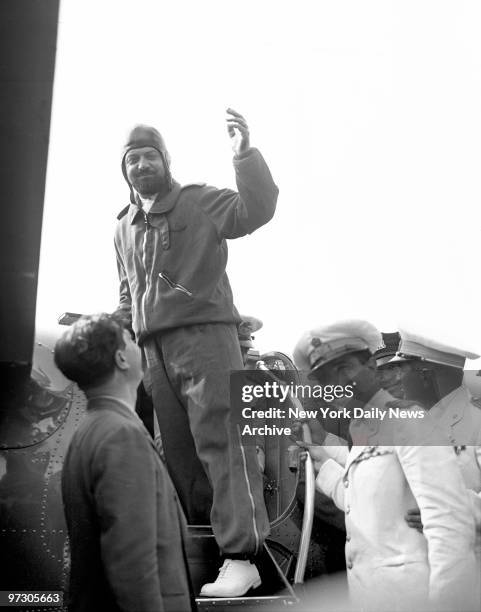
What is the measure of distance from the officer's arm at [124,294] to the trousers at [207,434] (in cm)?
12

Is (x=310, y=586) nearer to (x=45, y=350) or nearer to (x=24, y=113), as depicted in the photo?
(x=45, y=350)

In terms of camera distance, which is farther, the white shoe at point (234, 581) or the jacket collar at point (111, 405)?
the white shoe at point (234, 581)

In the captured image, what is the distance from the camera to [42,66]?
231 cm

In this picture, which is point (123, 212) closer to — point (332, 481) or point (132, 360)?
point (132, 360)

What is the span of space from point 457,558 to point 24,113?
1.70 meters

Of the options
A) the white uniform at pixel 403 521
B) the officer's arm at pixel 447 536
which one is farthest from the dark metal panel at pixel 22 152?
the officer's arm at pixel 447 536

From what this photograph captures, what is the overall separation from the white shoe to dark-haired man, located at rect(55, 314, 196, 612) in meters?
0.30

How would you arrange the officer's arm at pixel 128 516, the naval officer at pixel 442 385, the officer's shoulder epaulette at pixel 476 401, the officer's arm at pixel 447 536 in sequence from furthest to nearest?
1. the officer's shoulder epaulette at pixel 476 401
2. the naval officer at pixel 442 385
3. the officer's arm at pixel 447 536
4. the officer's arm at pixel 128 516

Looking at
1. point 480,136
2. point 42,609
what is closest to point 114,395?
point 42,609

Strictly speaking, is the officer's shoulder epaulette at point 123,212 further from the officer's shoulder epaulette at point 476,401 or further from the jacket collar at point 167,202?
the officer's shoulder epaulette at point 476,401

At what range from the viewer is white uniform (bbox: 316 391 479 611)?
2.21m

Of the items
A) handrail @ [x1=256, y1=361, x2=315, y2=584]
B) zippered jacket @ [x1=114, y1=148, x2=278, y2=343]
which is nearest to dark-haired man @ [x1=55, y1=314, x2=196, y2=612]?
zippered jacket @ [x1=114, y1=148, x2=278, y2=343]

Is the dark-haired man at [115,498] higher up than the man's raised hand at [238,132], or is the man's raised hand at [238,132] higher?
the man's raised hand at [238,132]

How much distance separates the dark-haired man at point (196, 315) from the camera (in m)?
2.36
